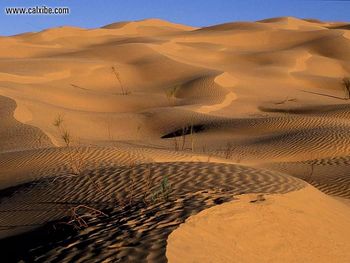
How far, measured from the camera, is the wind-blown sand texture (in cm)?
432

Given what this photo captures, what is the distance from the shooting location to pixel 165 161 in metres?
8.62

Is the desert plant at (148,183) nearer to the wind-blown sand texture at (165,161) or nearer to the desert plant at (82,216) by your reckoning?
the wind-blown sand texture at (165,161)

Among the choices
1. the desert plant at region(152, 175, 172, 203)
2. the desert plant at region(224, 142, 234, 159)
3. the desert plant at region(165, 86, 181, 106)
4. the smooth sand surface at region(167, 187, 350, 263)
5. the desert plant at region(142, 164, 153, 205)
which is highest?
the desert plant at region(165, 86, 181, 106)

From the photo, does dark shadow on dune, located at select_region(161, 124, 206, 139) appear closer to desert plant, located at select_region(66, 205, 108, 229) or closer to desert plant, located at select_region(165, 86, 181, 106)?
desert plant, located at select_region(165, 86, 181, 106)

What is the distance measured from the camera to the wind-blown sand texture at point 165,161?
4.32m

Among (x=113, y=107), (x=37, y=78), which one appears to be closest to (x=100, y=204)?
(x=113, y=107)

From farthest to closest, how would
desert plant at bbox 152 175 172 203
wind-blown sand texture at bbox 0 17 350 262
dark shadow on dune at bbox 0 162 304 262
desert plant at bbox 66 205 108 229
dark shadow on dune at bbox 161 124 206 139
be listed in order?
dark shadow on dune at bbox 161 124 206 139
desert plant at bbox 152 175 172 203
desert plant at bbox 66 205 108 229
wind-blown sand texture at bbox 0 17 350 262
dark shadow on dune at bbox 0 162 304 262

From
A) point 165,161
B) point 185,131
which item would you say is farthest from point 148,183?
point 185,131

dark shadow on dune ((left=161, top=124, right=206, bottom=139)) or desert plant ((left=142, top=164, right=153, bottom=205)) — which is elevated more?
desert plant ((left=142, top=164, right=153, bottom=205))

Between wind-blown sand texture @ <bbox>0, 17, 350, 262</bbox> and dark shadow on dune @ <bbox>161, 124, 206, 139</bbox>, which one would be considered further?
dark shadow on dune @ <bbox>161, 124, 206, 139</bbox>

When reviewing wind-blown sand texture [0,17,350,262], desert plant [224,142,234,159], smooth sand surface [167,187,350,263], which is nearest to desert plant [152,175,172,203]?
wind-blown sand texture [0,17,350,262]

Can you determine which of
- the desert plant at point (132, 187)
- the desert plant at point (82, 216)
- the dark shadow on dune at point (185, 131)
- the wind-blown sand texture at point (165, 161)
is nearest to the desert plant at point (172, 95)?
the wind-blown sand texture at point (165, 161)

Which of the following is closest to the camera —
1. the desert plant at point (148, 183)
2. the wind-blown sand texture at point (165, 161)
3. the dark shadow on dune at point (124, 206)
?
the dark shadow on dune at point (124, 206)

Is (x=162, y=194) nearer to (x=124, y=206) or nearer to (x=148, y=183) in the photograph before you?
(x=124, y=206)
